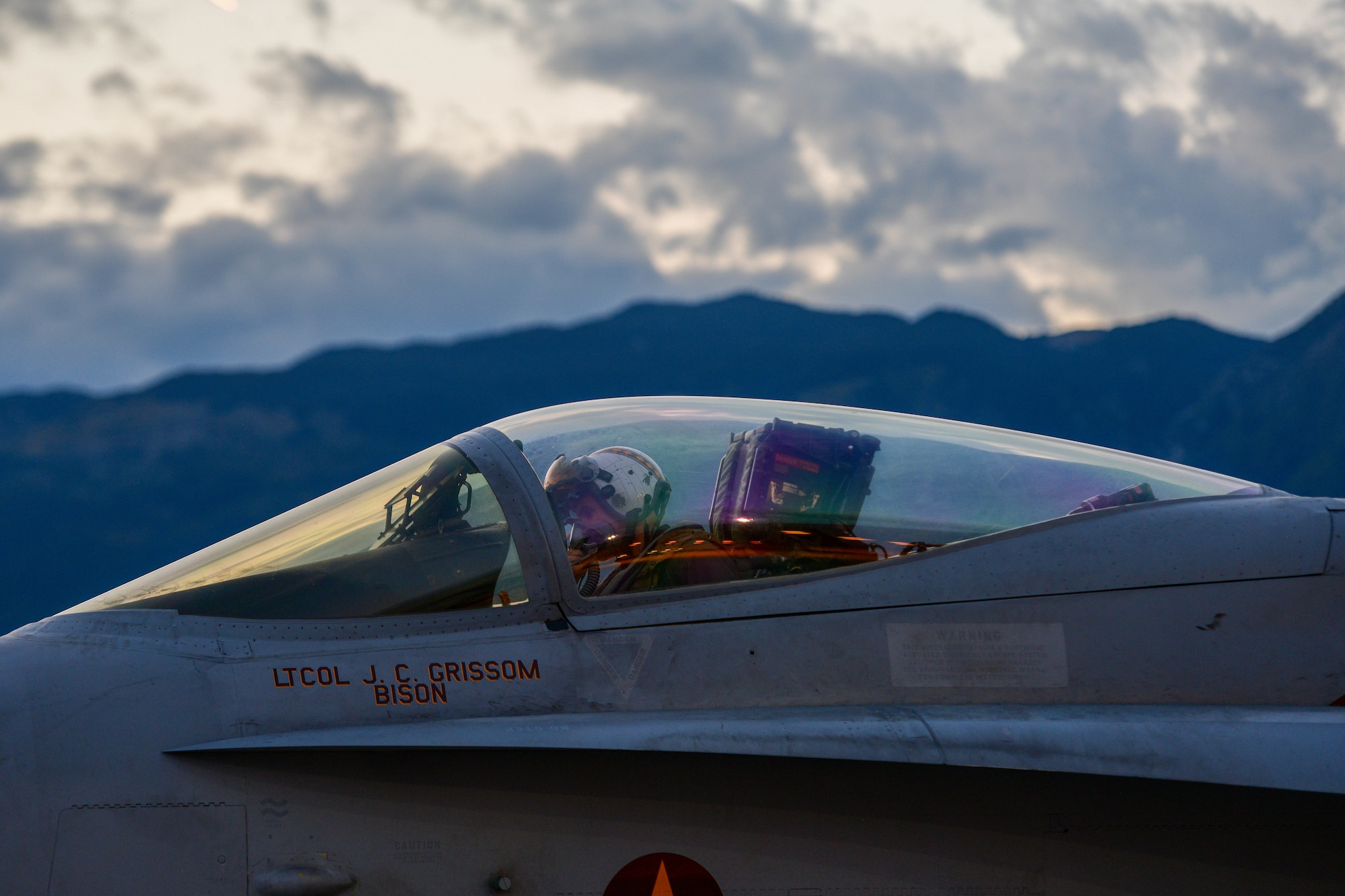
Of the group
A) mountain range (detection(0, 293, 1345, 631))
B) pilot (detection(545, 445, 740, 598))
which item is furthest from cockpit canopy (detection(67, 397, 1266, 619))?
mountain range (detection(0, 293, 1345, 631))

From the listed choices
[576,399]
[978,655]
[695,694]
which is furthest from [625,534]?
[576,399]

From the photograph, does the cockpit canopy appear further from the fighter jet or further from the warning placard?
the warning placard

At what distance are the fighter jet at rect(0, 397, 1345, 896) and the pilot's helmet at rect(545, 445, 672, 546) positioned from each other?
12mm

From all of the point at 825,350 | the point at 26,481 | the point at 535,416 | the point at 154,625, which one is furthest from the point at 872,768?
the point at 825,350

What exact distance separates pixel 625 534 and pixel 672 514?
20 cm

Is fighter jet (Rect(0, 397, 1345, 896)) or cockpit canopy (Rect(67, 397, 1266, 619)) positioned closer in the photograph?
fighter jet (Rect(0, 397, 1345, 896))

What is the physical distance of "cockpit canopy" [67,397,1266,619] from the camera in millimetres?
3521

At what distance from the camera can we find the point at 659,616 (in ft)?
11.3

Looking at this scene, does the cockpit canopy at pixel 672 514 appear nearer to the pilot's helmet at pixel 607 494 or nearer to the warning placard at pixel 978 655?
the pilot's helmet at pixel 607 494

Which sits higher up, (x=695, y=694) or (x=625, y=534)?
(x=625, y=534)

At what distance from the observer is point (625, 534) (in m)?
3.65

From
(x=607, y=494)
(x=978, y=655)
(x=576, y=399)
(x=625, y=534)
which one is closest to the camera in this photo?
(x=978, y=655)

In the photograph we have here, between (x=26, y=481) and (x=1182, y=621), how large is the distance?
374 ft

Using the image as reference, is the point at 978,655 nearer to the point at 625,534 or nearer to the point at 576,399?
the point at 625,534
